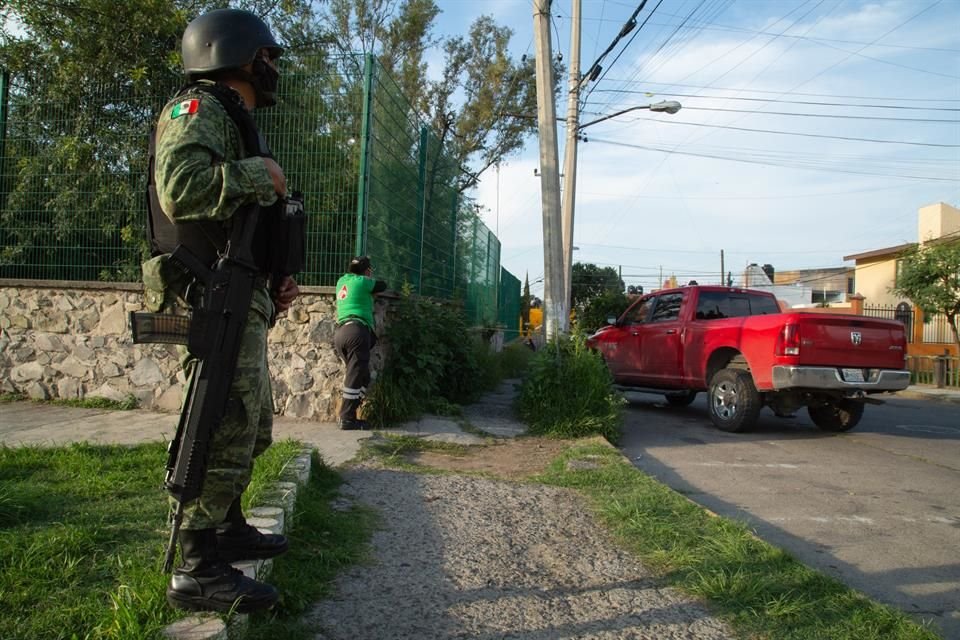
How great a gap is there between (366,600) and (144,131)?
250 inches

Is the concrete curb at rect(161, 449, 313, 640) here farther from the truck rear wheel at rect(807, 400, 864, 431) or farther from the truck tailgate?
the truck rear wheel at rect(807, 400, 864, 431)

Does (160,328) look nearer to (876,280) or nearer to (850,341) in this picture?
(850,341)

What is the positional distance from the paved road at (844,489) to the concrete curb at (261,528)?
2.70 m

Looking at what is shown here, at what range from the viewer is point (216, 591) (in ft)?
7.00

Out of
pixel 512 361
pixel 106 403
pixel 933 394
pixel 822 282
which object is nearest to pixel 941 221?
pixel 933 394

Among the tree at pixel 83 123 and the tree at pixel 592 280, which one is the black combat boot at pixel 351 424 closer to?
the tree at pixel 83 123

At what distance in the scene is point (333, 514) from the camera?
3.59 meters

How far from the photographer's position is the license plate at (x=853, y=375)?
710 cm

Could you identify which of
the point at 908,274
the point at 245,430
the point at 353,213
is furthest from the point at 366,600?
the point at 908,274

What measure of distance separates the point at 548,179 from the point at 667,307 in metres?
2.75

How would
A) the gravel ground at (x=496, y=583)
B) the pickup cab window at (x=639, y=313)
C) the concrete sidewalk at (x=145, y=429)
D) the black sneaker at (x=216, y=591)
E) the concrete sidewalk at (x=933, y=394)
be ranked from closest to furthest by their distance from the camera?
the black sneaker at (x=216, y=591) < the gravel ground at (x=496, y=583) < the concrete sidewalk at (x=145, y=429) < the pickup cab window at (x=639, y=313) < the concrete sidewalk at (x=933, y=394)

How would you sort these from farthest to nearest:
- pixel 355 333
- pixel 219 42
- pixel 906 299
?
1. pixel 906 299
2. pixel 355 333
3. pixel 219 42

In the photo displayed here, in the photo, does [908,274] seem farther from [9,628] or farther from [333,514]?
[9,628]

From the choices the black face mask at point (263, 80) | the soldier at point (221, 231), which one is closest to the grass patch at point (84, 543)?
the soldier at point (221, 231)
